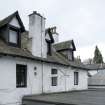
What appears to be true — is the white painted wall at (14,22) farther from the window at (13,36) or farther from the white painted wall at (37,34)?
the white painted wall at (37,34)

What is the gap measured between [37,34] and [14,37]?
7.16 feet

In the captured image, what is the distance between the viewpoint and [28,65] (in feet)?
44.5

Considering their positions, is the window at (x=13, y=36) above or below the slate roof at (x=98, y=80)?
above

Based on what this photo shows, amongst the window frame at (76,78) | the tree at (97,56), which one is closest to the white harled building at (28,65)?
the window frame at (76,78)

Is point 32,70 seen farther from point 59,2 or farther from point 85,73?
point 85,73

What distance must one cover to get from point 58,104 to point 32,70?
423 centimetres

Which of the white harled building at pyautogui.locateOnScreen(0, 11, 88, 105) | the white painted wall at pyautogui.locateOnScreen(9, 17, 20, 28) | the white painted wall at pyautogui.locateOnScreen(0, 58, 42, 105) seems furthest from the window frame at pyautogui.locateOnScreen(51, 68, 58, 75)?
the white painted wall at pyautogui.locateOnScreen(9, 17, 20, 28)

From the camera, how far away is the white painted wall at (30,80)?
11719mm

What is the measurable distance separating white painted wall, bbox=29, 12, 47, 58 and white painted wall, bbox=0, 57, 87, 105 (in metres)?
0.98

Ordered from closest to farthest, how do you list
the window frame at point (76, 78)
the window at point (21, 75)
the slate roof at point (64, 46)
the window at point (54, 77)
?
the window at point (21, 75)
the window at point (54, 77)
the window frame at point (76, 78)
the slate roof at point (64, 46)

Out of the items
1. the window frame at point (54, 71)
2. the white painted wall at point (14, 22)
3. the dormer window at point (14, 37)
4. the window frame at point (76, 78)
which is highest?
the white painted wall at point (14, 22)

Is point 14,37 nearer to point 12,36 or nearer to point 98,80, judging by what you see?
point 12,36

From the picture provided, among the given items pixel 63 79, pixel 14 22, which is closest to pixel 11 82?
pixel 14 22

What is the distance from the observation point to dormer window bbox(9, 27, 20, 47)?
13.3 m
